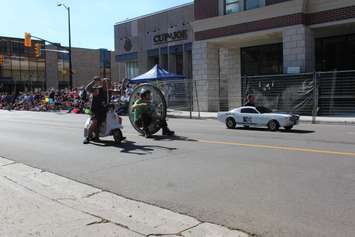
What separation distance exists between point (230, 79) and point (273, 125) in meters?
12.3

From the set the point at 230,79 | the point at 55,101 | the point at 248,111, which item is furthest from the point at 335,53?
the point at 55,101

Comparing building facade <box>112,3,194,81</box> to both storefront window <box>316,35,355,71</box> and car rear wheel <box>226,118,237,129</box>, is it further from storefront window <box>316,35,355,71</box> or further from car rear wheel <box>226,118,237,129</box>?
car rear wheel <box>226,118,237,129</box>

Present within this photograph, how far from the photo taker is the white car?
49.0 feet

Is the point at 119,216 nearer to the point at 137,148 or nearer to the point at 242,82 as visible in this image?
the point at 137,148

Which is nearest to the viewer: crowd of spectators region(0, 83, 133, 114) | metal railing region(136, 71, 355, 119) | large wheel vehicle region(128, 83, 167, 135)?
large wheel vehicle region(128, 83, 167, 135)

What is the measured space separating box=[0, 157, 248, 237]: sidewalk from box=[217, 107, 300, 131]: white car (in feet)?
29.5

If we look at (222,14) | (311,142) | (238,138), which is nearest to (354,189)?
(311,142)

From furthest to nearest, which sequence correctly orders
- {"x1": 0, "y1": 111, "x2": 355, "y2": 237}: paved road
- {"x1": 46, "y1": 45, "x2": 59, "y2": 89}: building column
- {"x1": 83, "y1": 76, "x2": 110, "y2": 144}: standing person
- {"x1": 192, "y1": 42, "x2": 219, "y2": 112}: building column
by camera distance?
{"x1": 46, "y1": 45, "x2": 59, "y2": 89}: building column
{"x1": 192, "y1": 42, "x2": 219, "y2": 112}: building column
{"x1": 83, "y1": 76, "x2": 110, "y2": 144}: standing person
{"x1": 0, "y1": 111, "x2": 355, "y2": 237}: paved road

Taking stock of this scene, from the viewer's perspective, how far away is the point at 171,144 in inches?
466

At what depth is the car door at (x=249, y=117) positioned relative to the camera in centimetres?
1579

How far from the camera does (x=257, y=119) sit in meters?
15.7

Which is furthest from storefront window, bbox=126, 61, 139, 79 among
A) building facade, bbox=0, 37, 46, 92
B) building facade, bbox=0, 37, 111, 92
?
building facade, bbox=0, 37, 46, 92

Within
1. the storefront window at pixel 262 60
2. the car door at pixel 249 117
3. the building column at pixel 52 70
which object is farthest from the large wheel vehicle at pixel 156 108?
the building column at pixel 52 70

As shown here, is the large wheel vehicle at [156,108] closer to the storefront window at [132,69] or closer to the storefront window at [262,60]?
the storefront window at [262,60]
